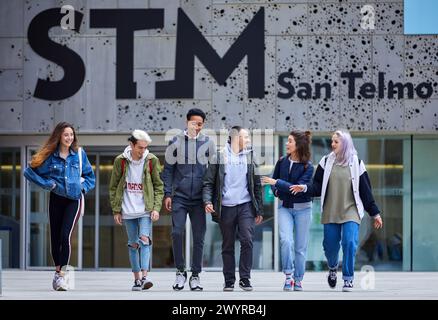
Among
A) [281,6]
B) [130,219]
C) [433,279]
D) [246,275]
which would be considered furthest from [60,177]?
[281,6]

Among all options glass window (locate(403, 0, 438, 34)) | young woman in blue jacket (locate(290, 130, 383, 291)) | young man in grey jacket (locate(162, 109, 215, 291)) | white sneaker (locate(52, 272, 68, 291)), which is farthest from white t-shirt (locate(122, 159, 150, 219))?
glass window (locate(403, 0, 438, 34))

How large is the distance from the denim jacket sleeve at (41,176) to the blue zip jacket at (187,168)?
1348 millimetres

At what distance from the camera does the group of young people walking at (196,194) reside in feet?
45.1

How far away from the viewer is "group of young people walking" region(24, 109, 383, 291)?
13758mm

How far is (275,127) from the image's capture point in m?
21.5

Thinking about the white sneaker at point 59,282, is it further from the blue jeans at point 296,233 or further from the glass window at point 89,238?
the glass window at point 89,238

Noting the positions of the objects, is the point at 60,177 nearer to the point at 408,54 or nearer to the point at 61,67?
the point at 61,67

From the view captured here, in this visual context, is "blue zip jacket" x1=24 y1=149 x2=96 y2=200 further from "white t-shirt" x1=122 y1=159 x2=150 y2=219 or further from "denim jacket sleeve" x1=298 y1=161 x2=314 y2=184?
"denim jacket sleeve" x1=298 y1=161 x2=314 y2=184

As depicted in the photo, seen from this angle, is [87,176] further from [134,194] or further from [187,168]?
[187,168]

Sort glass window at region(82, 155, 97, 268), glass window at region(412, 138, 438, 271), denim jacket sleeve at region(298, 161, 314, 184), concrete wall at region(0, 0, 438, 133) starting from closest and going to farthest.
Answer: denim jacket sleeve at region(298, 161, 314, 184) → concrete wall at region(0, 0, 438, 133) → glass window at region(412, 138, 438, 271) → glass window at region(82, 155, 97, 268)

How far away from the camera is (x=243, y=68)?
21516 millimetres

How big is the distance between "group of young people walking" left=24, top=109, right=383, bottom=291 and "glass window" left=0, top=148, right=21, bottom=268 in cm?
834

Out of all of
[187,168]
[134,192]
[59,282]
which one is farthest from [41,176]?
[187,168]
